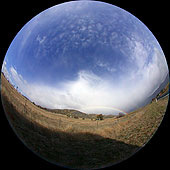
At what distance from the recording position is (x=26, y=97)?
1108 cm

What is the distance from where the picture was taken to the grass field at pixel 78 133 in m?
10.9

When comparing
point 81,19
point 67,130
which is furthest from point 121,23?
point 67,130

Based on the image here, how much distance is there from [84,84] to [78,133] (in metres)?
1.93

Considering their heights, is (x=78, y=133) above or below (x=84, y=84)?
below

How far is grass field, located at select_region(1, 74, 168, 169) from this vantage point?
1091cm

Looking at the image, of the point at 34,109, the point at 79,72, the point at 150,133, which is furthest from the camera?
the point at 150,133

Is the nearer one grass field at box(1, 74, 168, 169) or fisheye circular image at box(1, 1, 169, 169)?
fisheye circular image at box(1, 1, 169, 169)

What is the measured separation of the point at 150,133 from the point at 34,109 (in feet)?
Answer: 16.2

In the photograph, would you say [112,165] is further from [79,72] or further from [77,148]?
[79,72]

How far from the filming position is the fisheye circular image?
10.4m

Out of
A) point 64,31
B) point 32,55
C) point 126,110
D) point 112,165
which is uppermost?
point 64,31

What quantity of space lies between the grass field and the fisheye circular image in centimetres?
4

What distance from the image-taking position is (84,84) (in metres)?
10.4

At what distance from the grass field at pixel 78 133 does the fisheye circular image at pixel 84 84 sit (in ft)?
0.12
